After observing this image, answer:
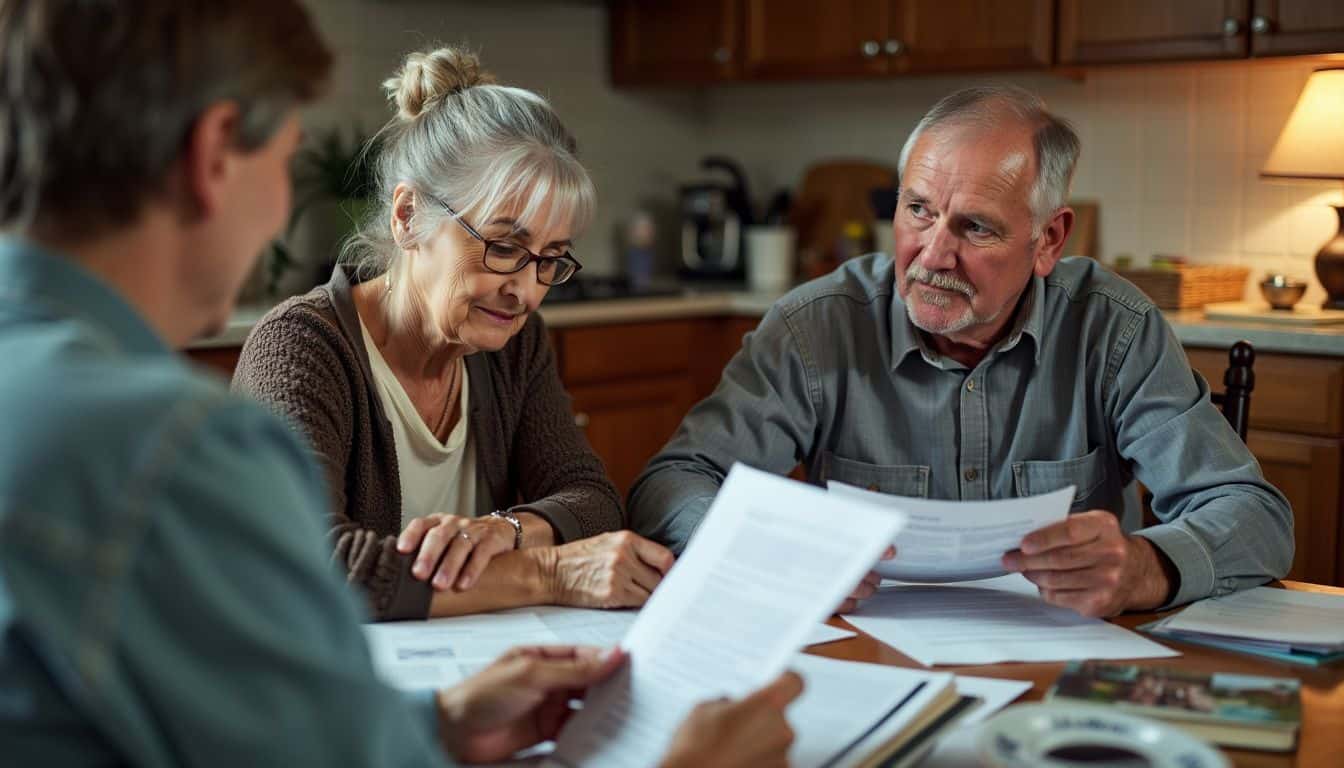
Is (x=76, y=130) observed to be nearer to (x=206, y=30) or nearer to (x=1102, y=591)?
(x=206, y=30)

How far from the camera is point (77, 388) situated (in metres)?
0.71

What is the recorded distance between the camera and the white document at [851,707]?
108cm

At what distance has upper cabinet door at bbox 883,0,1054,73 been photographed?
3.42m

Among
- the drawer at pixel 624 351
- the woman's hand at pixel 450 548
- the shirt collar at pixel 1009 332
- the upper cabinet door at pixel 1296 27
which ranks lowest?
the drawer at pixel 624 351

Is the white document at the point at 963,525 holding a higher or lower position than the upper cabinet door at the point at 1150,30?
lower

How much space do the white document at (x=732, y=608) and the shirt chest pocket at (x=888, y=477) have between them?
2.66 ft

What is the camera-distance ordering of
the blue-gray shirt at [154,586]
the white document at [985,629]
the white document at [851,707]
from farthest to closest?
1. the white document at [985,629]
2. the white document at [851,707]
3. the blue-gray shirt at [154,586]

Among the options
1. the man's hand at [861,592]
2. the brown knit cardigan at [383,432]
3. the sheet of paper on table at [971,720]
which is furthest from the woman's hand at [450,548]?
the sheet of paper on table at [971,720]

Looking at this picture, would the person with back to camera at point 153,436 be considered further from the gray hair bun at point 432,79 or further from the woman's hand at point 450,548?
the gray hair bun at point 432,79

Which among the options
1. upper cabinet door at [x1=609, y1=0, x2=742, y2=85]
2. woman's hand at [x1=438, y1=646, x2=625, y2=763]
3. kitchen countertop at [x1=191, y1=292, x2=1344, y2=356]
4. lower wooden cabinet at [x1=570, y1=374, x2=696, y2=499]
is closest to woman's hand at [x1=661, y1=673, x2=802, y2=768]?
woman's hand at [x1=438, y1=646, x2=625, y2=763]

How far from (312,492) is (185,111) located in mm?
236

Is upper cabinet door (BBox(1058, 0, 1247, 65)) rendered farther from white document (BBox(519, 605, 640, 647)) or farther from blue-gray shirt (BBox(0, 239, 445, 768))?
blue-gray shirt (BBox(0, 239, 445, 768))

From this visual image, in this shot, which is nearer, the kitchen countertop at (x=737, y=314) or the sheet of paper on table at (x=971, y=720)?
the sheet of paper on table at (x=971, y=720)

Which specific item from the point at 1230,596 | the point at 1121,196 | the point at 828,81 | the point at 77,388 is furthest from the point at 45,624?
the point at 828,81
